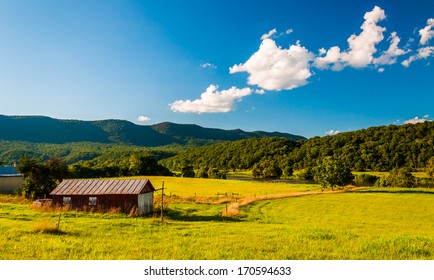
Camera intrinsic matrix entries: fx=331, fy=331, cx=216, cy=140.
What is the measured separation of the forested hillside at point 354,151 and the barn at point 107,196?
314 feet

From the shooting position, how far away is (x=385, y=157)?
139 m

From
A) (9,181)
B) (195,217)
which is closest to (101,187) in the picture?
(195,217)

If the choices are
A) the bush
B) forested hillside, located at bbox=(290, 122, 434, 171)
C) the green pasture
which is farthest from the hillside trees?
the green pasture

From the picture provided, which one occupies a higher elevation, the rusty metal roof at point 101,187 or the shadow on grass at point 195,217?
the rusty metal roof at point 101,187

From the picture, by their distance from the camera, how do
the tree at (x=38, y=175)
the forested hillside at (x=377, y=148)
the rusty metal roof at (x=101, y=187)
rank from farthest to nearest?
the forested hillside at (x=377, y=148) → the tree at (x=38, y=175) → the rusty metal roof at (x=101, y=187)

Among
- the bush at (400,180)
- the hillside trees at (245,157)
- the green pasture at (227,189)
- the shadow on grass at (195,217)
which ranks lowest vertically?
the green pasture at (227,189)

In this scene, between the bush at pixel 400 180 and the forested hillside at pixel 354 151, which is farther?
the forested hillside at pixel 354 151

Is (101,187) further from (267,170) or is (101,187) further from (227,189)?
(267,170)

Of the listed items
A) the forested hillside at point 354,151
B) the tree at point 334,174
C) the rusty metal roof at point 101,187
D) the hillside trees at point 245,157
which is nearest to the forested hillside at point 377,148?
the forested hillside at point 354,151

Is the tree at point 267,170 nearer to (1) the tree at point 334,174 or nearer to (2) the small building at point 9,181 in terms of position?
(1) the tree at point 334,174

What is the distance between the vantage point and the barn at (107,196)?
36.9 meters

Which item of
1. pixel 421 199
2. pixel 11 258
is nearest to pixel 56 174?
pixel 11 258
